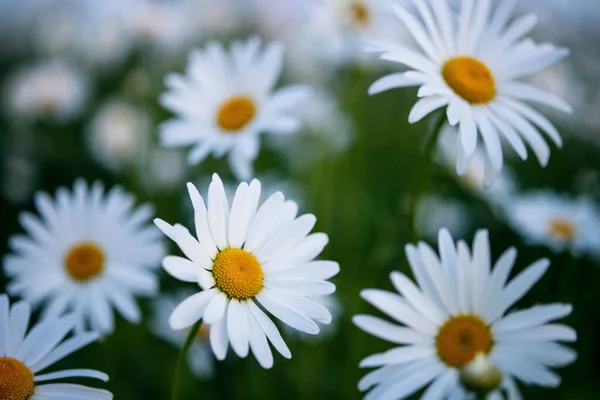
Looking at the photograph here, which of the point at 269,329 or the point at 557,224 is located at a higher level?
the point at 557,224

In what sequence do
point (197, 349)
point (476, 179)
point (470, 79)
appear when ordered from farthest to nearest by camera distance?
point (476, 179) → point (197, 349) → point (470, 79)

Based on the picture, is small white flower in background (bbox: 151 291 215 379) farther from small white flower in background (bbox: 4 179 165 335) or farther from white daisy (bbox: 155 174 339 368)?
white daisy (bbox: 155 174 339 368)

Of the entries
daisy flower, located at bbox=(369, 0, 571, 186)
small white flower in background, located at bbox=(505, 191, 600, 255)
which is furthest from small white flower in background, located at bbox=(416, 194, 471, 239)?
daisy flower, located at bbox=(369, 0, 571, 186)

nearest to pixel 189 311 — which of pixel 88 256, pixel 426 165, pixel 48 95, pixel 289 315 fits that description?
pixel 289 315

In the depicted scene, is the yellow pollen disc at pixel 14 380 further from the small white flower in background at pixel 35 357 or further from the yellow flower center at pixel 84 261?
the yellow flower center at pixel 84 261

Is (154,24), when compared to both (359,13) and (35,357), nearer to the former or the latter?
(359,13)

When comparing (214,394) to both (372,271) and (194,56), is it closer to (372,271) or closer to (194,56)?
(372,271)
